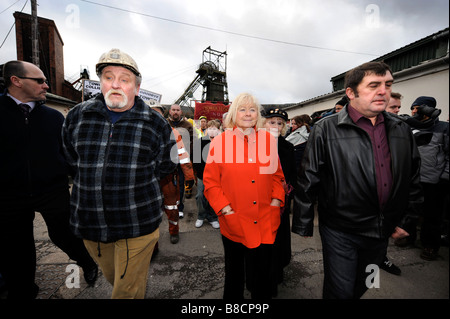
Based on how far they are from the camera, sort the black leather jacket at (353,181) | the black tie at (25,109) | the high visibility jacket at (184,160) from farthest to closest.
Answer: the high visibility jacket at (184,160) < the black tie at (25,109) < the black leather jacket at (353,181)

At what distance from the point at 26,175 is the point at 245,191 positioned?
2.11 m

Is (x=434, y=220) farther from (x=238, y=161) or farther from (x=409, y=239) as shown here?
(x=238, y=161)

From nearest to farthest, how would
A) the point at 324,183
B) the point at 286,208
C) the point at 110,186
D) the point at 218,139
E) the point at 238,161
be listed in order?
the point at 110,186 < the point at 324,183 < the point at 238,161 < the point at 218,139 < the point at 286,208

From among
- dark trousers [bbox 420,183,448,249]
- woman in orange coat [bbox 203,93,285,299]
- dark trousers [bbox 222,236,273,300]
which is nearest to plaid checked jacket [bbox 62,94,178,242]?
woman in orange coat [bbox 203,93,285,299]

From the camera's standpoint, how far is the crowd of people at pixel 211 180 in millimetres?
1521

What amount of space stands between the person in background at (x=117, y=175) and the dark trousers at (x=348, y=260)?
1.48m

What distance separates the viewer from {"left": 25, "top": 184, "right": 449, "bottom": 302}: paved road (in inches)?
90.5

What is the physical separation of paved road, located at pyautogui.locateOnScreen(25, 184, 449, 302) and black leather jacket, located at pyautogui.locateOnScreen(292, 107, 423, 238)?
1.08 m

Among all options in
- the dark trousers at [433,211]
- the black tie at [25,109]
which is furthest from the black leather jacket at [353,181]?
the black tie at [25,109]

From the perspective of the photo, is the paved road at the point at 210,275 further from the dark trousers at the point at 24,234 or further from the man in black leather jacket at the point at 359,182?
the man in black leather jacket at the point at 359,182

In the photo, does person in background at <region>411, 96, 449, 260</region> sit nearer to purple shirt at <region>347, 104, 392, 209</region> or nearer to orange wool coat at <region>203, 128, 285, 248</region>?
purple shirt at <region>347, 104, 392, 209</region>
